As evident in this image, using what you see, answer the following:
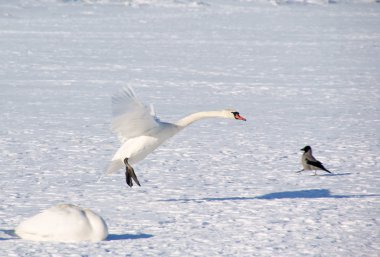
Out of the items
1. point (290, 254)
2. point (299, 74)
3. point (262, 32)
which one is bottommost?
point (290, 254)

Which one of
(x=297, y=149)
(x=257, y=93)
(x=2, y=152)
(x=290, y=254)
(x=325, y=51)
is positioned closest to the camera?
(x=290, y=254)

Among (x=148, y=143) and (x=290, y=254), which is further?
(x=148, y=143)

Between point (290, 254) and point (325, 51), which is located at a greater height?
point (325, 51)

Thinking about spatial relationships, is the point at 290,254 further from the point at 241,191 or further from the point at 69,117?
the point at 69,117

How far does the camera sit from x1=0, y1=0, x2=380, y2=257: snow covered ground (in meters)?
5.38

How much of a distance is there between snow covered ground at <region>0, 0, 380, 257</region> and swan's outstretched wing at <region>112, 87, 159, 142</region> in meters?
0.57

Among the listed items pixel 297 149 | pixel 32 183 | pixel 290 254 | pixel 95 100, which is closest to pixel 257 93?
pixel 95 100

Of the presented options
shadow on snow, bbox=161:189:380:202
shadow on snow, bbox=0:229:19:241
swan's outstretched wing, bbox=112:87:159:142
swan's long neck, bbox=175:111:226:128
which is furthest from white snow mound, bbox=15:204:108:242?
swan's long neck, bbox=175:111:226:128

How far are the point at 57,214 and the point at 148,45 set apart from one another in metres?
19.9

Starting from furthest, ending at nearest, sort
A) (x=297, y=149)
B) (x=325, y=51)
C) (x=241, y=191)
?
(x=325, y=51)
(x=297, y=149)
(x=241, y=191)

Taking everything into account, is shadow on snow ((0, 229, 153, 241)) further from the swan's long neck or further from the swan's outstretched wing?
the swan's long neck

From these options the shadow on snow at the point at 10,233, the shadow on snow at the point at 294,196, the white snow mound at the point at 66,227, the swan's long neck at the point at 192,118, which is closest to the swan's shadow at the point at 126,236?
the white snow mound at the point at 66,227

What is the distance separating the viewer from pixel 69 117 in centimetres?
1115

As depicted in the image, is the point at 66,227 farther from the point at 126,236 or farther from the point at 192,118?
the point at 192,118
